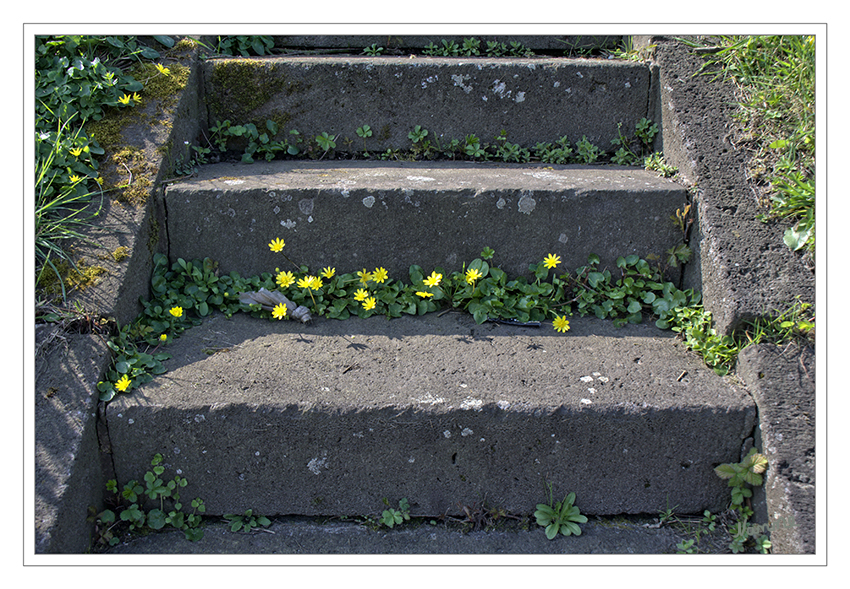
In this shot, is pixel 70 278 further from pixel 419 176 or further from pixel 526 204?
pixel 526 204

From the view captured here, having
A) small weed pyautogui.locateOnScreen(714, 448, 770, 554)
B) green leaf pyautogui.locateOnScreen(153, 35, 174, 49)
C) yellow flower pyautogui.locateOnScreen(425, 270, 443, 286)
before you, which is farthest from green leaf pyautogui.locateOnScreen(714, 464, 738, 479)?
green leaf pyautogui.locateOnScreen(153, 35, 174, 49)

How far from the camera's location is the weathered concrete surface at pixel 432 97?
2.49 metres

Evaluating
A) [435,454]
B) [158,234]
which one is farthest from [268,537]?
[158,234]

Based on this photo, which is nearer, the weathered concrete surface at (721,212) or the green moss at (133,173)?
the weathered concrete surface at (721,212)

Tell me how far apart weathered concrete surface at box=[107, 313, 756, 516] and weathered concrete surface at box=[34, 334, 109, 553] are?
10 cm

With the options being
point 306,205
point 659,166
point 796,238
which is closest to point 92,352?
point 306,205

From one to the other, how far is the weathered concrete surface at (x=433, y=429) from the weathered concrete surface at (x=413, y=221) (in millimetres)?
474

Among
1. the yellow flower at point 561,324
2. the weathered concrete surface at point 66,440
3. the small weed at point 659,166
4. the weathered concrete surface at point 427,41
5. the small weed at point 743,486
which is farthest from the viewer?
the weathered concrete surface at point 427,41

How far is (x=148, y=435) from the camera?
1.70 metres

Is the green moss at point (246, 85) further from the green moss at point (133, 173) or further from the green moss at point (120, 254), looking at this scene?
the green moss at point (120, 254)

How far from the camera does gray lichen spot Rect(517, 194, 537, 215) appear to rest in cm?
210

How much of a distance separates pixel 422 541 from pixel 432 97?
6.44ft

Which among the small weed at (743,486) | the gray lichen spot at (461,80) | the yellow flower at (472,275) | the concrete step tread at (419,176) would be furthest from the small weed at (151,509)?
the gray lichen spot at (461,80)

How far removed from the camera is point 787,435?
1627 millimetres
